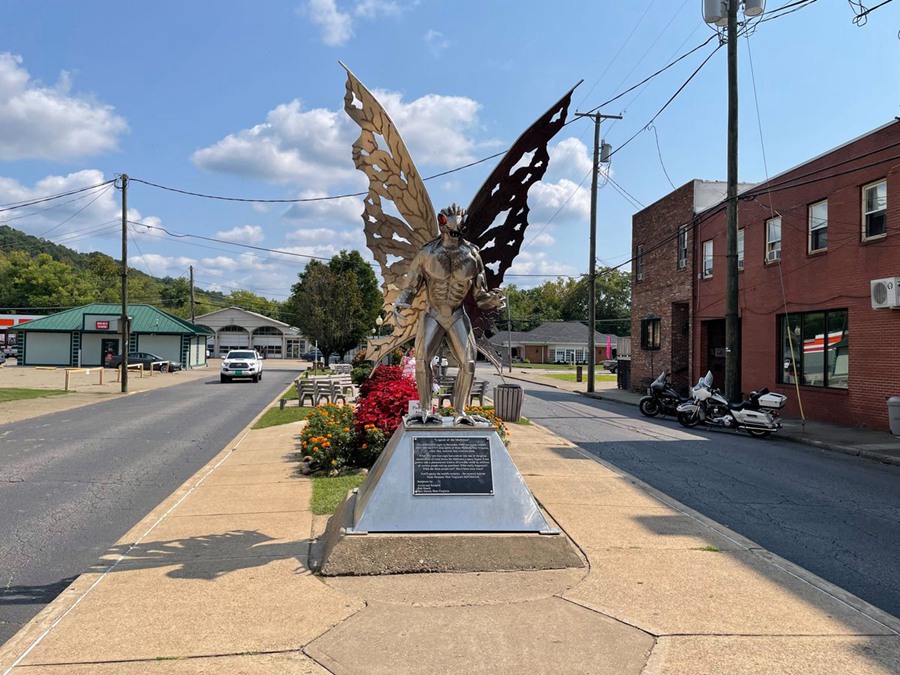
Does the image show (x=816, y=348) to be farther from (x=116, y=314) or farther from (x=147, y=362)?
(x=116, y=314)

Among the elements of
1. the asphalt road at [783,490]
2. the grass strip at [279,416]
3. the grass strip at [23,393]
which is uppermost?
the grass strip at [279,416]

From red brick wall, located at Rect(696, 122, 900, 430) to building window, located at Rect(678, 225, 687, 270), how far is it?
4402 millimetres

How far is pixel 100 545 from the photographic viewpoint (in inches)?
251

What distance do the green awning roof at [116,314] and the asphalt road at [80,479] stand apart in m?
33.0

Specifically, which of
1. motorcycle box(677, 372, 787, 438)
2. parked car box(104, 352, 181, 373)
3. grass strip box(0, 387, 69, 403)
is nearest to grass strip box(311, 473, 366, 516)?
motorcycle box(677, 372, 787, 438)

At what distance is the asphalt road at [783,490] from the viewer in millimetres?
6051

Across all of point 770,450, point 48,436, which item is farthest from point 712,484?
point 48,436

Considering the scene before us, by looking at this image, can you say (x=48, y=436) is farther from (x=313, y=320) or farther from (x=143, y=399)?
(x=313, y=320)

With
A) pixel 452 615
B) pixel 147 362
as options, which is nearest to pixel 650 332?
pixel 452 615

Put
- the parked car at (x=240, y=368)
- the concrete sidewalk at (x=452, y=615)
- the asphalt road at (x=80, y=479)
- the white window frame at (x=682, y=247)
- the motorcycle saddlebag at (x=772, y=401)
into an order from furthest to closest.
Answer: the parked car at (x=240, y=368) → the white window frame at (x=682, y=247) → the motorcycle saddlebag at (x=772, y=401) → the asphalt road at (x=80, y=479) → the concrete sidewalk at (x=452, y=615)

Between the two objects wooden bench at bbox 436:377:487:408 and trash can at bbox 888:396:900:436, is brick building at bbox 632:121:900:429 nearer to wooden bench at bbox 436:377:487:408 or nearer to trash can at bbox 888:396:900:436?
trash can at bbox 888:396:900:436

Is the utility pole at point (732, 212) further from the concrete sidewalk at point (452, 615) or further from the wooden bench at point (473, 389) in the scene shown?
the concrete sidewalk at point (452, 615)

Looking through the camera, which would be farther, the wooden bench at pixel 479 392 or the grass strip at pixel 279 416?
the wooden bench at pixel 479 392

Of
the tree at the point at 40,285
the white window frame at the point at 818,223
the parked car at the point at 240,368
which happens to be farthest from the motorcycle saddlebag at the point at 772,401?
the tree at the point at 40,285
